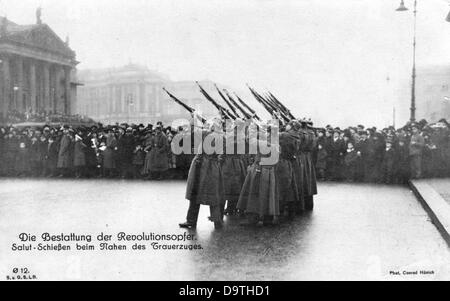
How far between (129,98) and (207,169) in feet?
170

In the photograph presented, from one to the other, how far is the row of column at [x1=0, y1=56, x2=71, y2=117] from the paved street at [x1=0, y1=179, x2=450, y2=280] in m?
34.1

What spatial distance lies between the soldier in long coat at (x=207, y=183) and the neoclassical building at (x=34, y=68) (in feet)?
116

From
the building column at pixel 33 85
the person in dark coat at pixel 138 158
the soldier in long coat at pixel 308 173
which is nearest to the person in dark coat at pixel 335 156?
the soldier in long coat at pixel 308 173

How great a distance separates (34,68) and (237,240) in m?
45.3

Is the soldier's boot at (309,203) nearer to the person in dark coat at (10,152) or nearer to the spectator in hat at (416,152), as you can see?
the spectator in hat at (416,152)

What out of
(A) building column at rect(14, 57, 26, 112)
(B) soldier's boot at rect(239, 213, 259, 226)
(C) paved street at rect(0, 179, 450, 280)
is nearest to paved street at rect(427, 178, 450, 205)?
(C) paved street at rect(0, 179, 450, 280)

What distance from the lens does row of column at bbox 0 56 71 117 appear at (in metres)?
44.3

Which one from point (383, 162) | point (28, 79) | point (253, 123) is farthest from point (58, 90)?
point (253, 123)

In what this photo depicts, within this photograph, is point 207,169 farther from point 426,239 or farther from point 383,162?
point 383,162

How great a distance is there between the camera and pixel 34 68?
48.8 metres

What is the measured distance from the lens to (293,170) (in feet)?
32.1

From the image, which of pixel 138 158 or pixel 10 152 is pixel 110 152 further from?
pixel 10 152

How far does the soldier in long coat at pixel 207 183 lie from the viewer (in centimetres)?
844
